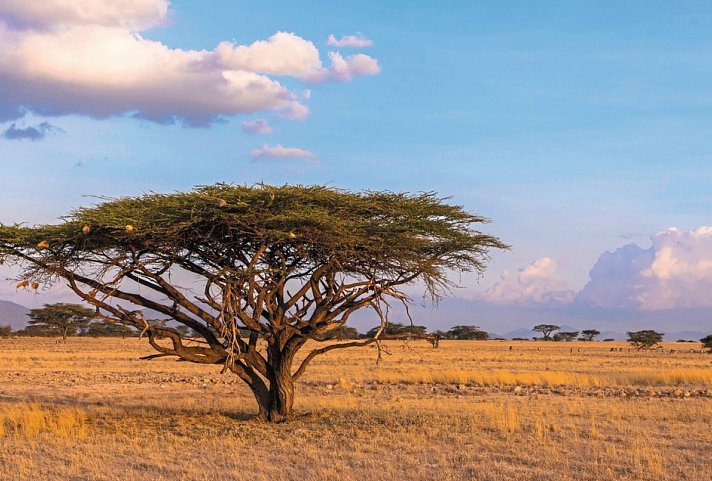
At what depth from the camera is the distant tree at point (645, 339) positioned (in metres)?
76.8

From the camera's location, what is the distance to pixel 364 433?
52.9 feet

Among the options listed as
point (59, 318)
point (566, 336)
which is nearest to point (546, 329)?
point (566, 336)

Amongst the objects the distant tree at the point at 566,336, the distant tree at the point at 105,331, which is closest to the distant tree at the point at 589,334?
the distant tree at the point at 566,336

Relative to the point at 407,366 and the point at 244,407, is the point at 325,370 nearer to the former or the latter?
the point at 407,366

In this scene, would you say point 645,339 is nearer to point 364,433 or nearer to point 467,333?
point 467,333

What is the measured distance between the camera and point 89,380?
31.7 meters

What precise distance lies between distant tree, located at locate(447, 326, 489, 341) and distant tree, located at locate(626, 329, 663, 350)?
1366 inches

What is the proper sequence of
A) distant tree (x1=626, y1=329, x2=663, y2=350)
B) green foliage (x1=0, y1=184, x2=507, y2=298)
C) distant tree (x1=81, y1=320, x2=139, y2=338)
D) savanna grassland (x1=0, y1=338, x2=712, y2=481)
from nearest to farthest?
savanna grassland (x1=0, y1=338, x2=712, y2=481)
green foliage (x1=0, y1=184, x2=507, y2=298)
distant tree (x1=626, y1=329, x2=663, y2=350)
distant tree (x1=81, y1=320, x2=139, y2=338)

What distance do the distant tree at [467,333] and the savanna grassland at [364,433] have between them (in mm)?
87932

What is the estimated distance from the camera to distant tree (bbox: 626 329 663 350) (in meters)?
76.8

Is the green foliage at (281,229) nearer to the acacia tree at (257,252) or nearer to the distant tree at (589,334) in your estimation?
the acacia tree at (257,252)

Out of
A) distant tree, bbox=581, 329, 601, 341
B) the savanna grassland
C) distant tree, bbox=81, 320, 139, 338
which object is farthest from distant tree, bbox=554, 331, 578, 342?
the savanna grassland

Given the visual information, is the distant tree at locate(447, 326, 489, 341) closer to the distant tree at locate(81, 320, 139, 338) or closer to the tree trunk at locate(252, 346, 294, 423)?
the distant tree at locate(81, 320, 139, 338)

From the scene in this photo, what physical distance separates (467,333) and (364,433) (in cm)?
10300
